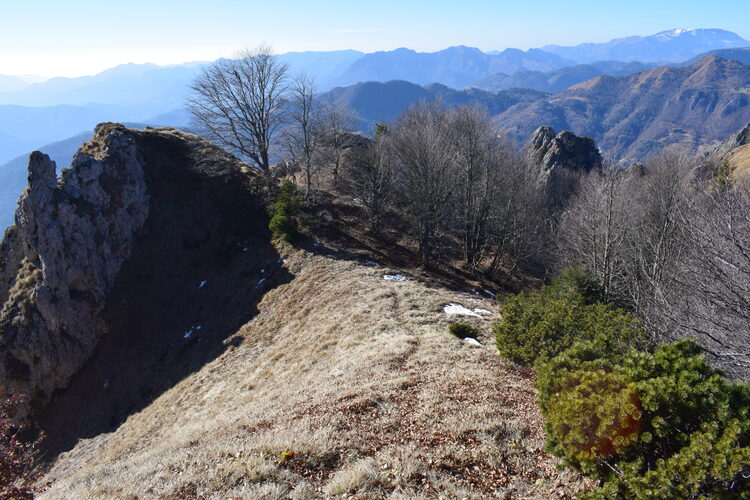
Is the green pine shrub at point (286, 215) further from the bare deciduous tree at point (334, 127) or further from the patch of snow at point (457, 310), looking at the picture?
the patch of snow at point (457, 310)

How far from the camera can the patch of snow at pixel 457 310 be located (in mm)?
19031

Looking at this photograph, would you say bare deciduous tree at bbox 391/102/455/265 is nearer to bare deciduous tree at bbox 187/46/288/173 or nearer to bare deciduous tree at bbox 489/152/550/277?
bare deciduous tree at bbox 489/152/550/277

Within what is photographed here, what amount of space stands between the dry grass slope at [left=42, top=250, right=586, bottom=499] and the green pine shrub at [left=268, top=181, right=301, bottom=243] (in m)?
9.06

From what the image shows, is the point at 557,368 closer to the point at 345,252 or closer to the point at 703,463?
the point at 703,463

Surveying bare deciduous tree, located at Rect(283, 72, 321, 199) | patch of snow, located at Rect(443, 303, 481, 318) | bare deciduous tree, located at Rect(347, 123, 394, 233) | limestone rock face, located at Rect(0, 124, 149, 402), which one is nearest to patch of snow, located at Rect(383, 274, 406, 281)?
patch of snow, located at Rect(443, 303, 481, 318)

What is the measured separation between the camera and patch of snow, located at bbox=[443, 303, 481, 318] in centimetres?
1903

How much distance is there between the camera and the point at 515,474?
25.7 feet

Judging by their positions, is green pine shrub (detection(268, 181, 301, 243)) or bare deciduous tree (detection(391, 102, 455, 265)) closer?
green pine shrub (detection(268, 181, 301, 243))

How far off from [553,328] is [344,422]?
683 cm

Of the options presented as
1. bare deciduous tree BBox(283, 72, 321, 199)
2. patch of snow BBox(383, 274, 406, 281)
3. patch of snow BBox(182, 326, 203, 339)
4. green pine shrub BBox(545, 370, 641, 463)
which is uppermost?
bare deciduous tree BBox(283, 72, 321, 199)

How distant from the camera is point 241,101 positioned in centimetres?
3266

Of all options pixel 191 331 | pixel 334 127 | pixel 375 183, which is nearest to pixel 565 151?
pixel 334 127

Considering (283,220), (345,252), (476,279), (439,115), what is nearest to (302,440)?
(345,252)

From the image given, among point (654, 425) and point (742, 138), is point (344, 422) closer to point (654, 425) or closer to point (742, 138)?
point (654, 425)
